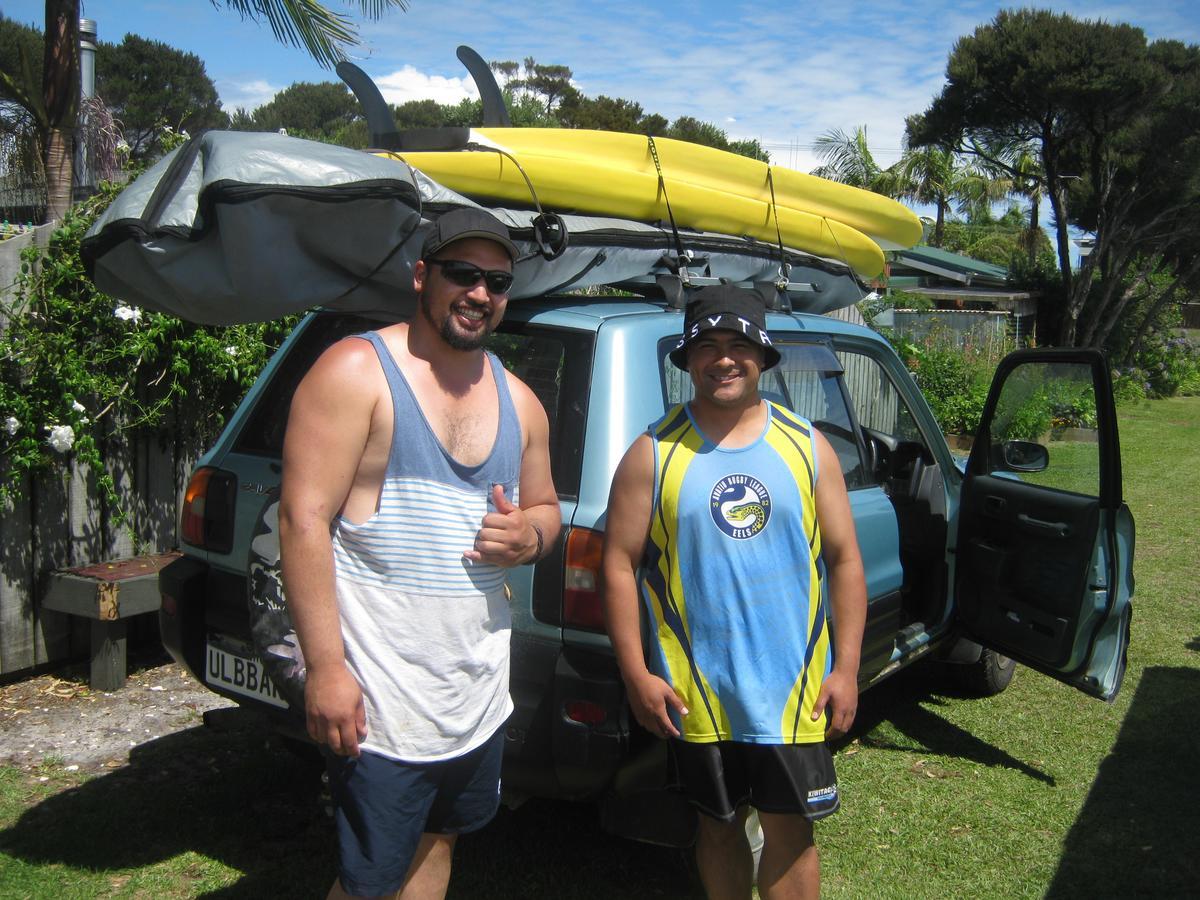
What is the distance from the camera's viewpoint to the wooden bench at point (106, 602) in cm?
457

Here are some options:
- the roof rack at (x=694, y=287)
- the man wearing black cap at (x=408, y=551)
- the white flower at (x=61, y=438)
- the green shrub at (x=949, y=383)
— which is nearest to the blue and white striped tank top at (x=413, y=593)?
the man wearing black cap at (x=408, y=551)

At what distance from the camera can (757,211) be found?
156 inches

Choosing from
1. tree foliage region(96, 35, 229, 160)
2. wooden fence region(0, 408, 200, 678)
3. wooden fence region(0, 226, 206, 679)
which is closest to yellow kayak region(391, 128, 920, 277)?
wooden fence region(0, 226, 206, 679)

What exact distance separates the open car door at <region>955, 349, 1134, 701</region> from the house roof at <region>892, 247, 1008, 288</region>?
29.3 meters

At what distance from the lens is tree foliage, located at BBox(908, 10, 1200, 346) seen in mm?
24297

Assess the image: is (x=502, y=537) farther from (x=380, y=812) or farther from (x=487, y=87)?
(x=487, y=87)

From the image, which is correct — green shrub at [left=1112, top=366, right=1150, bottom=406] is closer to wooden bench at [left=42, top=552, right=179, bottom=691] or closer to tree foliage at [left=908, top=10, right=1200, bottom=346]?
tree foliage at [left=908, top=10, right=1200, bottom=346]

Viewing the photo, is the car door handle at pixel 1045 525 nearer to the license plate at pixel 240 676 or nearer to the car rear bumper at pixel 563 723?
the car rear bumper at pixel 563 723

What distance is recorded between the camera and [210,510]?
11.0ft

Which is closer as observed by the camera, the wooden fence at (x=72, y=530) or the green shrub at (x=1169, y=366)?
the wooden fence at (x=72, y=530)

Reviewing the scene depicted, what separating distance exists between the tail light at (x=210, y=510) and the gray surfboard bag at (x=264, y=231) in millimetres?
781

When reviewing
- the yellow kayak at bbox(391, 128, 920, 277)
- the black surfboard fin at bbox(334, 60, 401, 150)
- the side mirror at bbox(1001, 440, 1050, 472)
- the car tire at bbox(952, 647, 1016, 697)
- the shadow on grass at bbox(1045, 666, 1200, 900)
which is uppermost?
the black surfboard fin at bbox(334, 60, 401, 150)

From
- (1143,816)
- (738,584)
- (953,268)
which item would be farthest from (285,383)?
(953,268)

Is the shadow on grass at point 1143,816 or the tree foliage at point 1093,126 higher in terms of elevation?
the tree foliage at point 1093,126
